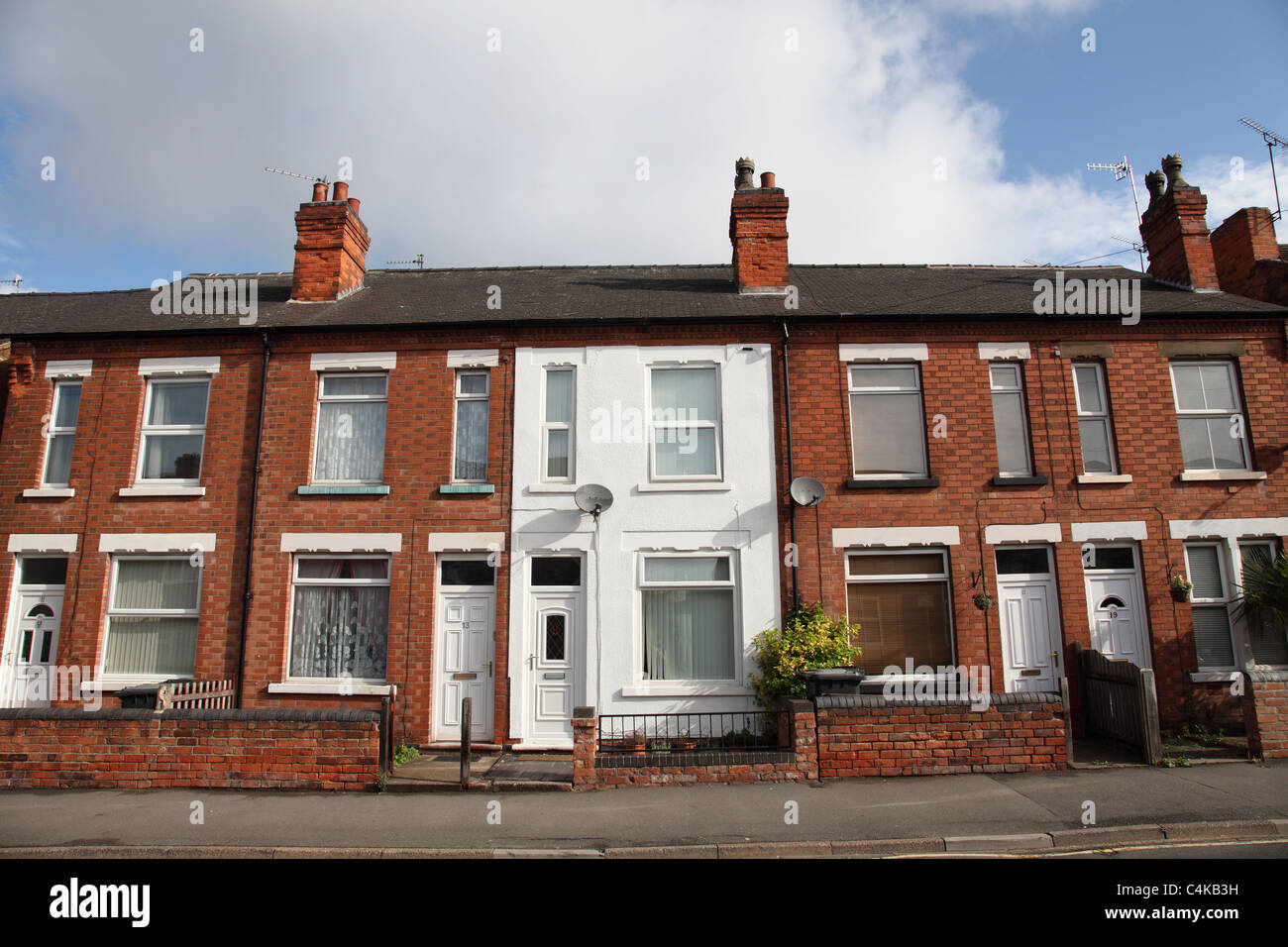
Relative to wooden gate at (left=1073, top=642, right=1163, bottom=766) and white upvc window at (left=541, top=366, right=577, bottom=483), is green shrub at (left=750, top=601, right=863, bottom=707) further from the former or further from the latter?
white upvc window at (left=541, top=366, right=577, bottom=483)

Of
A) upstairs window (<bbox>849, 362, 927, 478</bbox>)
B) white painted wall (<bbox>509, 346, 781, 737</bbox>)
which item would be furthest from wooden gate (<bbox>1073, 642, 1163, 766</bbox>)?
white painted wall (<bbox>509, 346, 781, 737</bbox>)

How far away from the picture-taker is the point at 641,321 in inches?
458

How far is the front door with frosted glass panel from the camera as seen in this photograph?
34.8 ft

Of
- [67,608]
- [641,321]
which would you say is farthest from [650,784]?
[67,608]

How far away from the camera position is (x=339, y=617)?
11148 millimetres

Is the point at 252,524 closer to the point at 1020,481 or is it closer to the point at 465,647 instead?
the point at 465,647

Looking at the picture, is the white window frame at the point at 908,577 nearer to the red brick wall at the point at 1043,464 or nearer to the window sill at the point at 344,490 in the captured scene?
the red brick wall at the point at 1043,464

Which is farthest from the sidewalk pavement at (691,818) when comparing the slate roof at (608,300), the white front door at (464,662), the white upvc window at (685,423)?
the slate roof at (608,300)

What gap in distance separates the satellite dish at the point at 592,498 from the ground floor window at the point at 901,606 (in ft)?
11.8

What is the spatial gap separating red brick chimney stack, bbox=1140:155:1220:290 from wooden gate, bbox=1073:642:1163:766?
7.54m

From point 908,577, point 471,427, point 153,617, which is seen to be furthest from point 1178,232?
point 153,617

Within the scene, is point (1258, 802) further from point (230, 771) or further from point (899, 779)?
point (230, 771)

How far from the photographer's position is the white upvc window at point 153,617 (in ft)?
36.8

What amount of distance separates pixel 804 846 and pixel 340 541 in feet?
25.5
